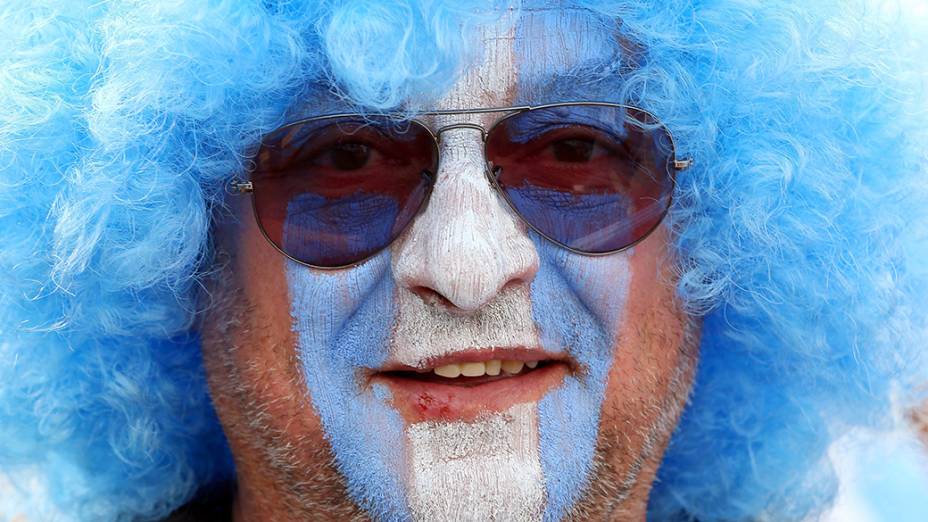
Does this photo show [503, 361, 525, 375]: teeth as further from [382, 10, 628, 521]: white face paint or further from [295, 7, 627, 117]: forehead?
[295, 7, 627, 117]: forehead

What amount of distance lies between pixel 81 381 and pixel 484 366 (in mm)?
945

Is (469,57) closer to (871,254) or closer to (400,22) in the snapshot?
(400,22)

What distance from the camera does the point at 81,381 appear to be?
207 centimetres

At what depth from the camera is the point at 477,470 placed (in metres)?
1.67

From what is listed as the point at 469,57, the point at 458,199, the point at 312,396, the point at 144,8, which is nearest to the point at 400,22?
the point at 469,57

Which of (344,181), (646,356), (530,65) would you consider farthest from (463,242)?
(646,356)

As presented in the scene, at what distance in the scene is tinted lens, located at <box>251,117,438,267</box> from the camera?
1.67 metres

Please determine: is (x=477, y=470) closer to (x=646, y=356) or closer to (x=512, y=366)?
(x=512, y=366)

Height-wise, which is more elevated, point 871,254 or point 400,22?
point 400,22

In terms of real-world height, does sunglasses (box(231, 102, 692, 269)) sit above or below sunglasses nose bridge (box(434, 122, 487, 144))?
below

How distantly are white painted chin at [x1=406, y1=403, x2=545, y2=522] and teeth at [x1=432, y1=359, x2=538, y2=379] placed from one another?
83 millimetres

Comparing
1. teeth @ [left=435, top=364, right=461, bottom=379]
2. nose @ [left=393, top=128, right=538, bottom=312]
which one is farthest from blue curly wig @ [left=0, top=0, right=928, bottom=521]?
teeth @ [left=435, top=364, right=461, bottom=379]

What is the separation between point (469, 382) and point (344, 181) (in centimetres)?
44

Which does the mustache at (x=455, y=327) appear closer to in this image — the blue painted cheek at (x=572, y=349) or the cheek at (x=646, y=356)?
the blue painted cheek at (x=572, y=349)
